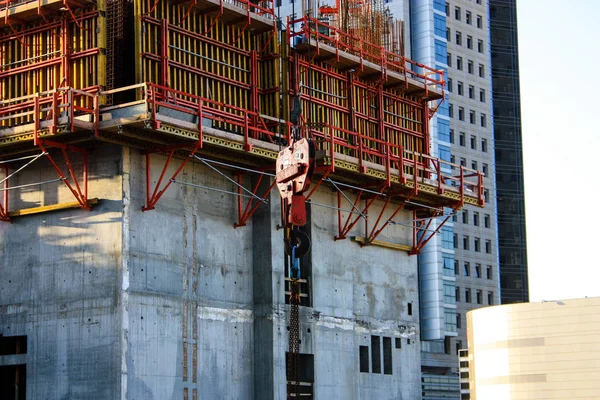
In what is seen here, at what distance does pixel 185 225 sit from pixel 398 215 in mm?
17283

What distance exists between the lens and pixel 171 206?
5584cm

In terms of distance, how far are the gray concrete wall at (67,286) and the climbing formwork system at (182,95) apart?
93 cm

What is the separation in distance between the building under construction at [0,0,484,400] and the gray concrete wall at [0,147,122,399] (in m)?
0.07

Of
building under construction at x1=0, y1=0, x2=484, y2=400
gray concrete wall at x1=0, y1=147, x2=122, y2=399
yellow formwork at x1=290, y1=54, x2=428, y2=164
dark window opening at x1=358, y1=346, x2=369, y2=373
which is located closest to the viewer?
gray concrete wall at x1=0, y1=147, x2=122, y2=399

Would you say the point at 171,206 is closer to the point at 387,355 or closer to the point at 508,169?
the point at 387,355

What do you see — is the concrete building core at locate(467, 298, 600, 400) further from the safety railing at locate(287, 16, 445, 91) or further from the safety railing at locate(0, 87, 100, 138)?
the safety railing at locate(0, 87, 100, 138)

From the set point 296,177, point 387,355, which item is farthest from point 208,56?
point 387,355

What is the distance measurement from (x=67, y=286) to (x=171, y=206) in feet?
19.2

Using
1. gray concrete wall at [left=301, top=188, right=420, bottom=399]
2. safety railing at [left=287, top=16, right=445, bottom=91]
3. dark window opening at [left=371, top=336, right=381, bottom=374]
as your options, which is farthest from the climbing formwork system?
dark window opening at [left=371, top=336, right=381, bottom=374]

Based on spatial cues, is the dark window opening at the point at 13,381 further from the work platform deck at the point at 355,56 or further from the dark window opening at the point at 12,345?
the work platform deck at the point at 355,56

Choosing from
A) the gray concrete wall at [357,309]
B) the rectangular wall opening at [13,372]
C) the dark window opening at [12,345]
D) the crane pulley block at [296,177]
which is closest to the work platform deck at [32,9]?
the dark window opening at [12,345]

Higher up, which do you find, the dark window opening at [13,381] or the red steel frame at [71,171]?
the red steel frame at [71,171]

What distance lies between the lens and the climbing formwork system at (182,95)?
53.1m

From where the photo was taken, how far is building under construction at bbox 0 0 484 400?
53062mm
